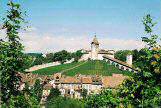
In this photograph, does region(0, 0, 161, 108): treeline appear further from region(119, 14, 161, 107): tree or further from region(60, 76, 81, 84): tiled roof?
region(60, 76, 81, 84): tiled roof

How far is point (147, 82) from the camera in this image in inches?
767

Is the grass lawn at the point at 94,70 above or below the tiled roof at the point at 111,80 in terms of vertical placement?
above

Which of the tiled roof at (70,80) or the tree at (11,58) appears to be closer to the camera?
the tree at (11,58)

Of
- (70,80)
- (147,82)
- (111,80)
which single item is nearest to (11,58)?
(147,82)

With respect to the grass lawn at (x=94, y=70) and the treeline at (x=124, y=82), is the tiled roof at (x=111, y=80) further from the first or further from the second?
the treeline at (x=124, y=82)

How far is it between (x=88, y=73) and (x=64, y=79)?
1130cm

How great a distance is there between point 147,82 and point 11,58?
23.3ft

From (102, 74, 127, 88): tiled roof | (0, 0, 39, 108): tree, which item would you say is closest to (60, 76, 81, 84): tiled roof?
(102, 74, 127, 88): tiled roof

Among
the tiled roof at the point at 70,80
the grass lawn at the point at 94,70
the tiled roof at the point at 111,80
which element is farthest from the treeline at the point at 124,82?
the grass lawn at the point at 94,70

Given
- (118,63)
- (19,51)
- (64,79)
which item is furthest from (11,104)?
(118,63)

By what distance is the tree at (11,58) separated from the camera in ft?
72.2

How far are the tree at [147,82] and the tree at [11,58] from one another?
5769mm

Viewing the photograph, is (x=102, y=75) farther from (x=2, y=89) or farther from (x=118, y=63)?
(x=2, y=89)

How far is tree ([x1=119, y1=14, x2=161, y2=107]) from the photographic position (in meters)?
18.9
